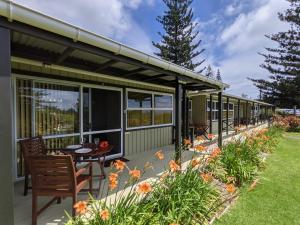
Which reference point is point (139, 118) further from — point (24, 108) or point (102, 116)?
point (24, 108)

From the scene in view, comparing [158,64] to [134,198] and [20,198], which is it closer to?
[134,198]

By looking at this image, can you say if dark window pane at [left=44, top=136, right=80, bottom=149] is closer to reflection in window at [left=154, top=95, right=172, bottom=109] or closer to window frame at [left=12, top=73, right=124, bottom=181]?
window frame at [left=12, top=73, right=124, bottom=181]

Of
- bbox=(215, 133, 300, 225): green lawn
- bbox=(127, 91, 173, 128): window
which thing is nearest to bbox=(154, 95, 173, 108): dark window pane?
bbox=(127, 91, 173, 128): window

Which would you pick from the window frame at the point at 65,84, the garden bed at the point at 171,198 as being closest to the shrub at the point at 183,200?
the garden bed at the point at 171,198

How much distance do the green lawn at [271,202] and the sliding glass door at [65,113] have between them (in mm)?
4076

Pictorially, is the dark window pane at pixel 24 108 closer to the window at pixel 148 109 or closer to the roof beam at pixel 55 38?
the roof beam at pixel 55 38

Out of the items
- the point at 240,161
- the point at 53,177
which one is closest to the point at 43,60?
the point at 53,177

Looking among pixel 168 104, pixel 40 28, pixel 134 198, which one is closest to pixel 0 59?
pixel 40 28

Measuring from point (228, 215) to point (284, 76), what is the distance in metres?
31.3

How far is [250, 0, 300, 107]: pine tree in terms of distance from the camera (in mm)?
27828

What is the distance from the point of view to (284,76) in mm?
30688

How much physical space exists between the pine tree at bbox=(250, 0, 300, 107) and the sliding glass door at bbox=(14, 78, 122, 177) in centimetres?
2740

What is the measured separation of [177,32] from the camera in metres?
28.8

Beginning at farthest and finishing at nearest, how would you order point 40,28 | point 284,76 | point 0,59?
1. point 284,76
2. point 40,28
3. point 0,59
